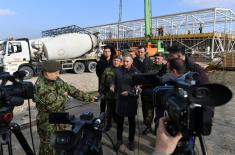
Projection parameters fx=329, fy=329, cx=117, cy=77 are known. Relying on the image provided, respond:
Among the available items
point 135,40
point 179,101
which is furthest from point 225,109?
point 135,40

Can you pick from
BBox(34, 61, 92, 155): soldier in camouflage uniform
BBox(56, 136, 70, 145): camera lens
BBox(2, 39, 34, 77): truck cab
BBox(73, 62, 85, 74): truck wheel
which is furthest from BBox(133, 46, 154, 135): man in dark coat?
BBox(73, 62, 85, 74): truck wheel

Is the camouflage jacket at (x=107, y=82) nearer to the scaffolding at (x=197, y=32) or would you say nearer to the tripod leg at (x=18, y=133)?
the tripod leg at (x=18, y=133)

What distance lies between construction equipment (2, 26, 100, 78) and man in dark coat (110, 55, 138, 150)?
12.5m

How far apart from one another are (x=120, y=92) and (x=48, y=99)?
186 centimetres

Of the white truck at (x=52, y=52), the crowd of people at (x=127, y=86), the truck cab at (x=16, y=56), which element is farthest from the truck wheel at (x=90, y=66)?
the crowd of people at (x=127, y=86)

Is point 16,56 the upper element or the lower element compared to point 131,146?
upper

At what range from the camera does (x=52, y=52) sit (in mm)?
19328

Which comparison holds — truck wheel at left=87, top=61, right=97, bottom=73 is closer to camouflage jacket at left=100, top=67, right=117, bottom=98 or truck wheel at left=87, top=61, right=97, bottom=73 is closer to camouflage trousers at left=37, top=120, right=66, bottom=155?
camouflage jacket at left=100, top=67, right=117, bottom=98

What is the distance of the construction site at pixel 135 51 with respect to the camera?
19.4 feet

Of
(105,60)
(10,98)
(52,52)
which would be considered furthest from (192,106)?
(52,52)

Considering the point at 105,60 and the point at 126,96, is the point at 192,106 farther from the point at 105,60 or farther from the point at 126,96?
the point at 105,60

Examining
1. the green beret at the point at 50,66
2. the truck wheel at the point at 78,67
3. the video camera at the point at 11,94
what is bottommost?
the truck wheel at the point at 78,67

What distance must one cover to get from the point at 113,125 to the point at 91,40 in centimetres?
1476

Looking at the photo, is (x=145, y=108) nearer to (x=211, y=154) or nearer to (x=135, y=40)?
(x=211, y=154)
